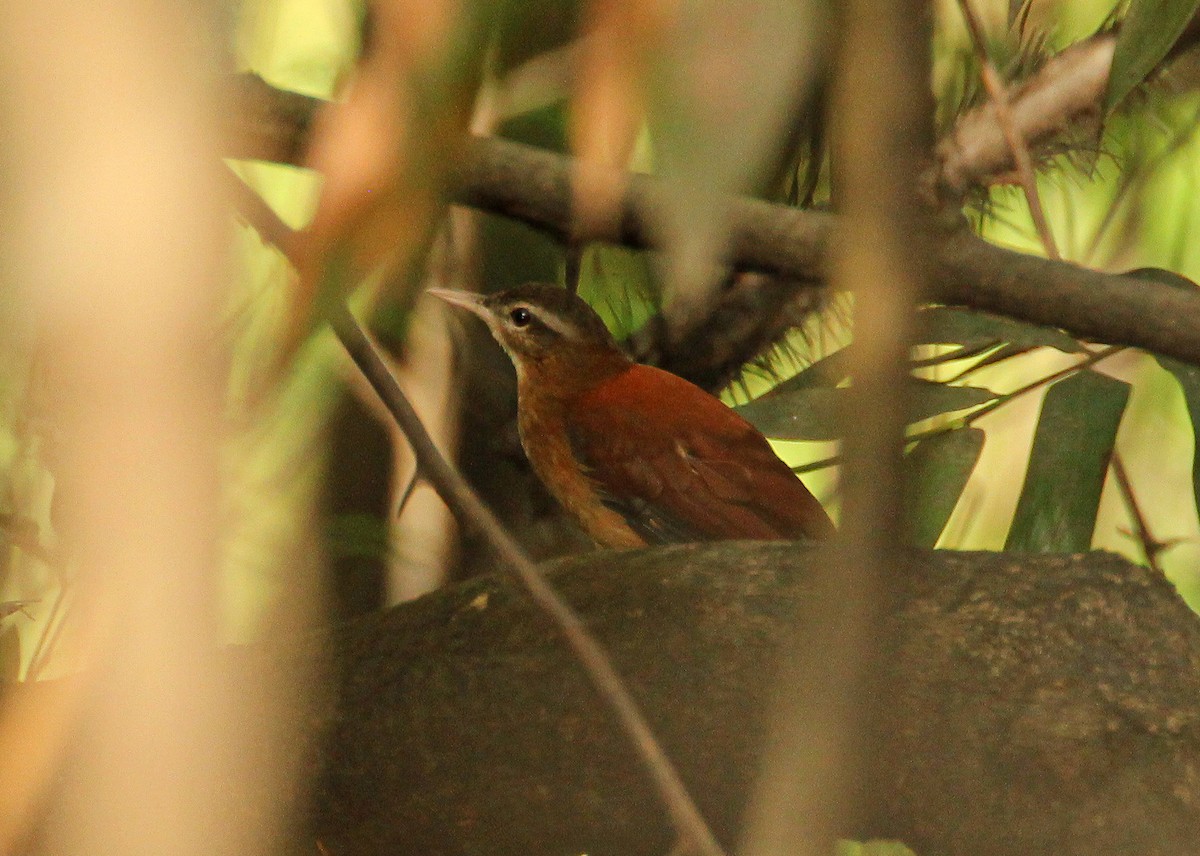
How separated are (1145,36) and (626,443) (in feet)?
3.76

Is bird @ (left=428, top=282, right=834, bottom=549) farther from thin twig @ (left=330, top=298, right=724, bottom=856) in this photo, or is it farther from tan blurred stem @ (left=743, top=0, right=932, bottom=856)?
tan blurred stem @ (left=743, top=0, right=932, bottom=856)

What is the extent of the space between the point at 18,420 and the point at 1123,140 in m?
1.75

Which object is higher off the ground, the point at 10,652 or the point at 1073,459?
the point at 1073,459

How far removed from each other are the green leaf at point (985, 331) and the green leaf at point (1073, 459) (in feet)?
0.27

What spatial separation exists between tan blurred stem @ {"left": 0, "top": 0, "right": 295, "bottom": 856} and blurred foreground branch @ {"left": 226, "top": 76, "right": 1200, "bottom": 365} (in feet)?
2.78

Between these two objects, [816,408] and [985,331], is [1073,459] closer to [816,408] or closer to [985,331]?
[985,331]

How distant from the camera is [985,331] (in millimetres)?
1854

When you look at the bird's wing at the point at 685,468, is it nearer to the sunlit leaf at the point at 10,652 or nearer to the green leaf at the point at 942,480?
the green leaf at the point at 942,480

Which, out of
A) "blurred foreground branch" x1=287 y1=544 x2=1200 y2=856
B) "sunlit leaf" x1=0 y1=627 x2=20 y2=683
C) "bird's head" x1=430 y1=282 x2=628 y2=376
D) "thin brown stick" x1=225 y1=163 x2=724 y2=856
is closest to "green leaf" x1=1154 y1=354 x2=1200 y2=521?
"blurred foreground branch" x1=287 y1=544 x2=1200 y2=856

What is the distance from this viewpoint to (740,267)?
1.71 meters

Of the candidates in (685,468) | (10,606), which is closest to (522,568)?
(10,606)

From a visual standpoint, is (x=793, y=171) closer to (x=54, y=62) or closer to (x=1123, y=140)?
(x=1123, y=140)

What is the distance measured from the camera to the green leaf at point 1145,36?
1231 mm

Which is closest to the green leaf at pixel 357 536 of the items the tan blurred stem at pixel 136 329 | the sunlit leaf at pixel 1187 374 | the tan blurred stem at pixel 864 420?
the sunlit leaf at pixel 1187 374
